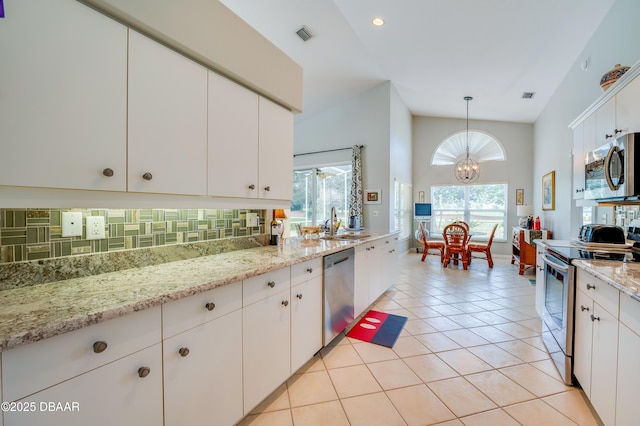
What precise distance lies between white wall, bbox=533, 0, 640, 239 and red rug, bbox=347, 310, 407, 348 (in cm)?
248

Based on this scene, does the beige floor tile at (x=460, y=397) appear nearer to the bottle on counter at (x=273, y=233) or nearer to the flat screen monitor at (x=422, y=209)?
the bottle on counter at (x=273, y=233)

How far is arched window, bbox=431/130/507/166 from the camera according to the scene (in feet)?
22.2

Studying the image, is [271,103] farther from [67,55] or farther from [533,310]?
[533,310]

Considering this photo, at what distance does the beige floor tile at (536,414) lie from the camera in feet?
4.93

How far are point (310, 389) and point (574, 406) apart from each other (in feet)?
5.35

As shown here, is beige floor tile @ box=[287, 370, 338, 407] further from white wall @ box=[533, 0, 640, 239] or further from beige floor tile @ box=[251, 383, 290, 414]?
white wall @ box=[533, 0, 640, 239]

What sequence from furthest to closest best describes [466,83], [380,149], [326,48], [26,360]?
[380,149]
[466,83]
[326,48]
[26,360]

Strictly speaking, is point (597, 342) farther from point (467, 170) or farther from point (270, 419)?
point (467, 170)

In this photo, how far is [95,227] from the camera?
1.29 meters

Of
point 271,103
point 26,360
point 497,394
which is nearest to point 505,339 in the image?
point 497,394

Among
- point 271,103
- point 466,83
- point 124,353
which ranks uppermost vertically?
point 466,83

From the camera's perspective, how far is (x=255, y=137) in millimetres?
1828

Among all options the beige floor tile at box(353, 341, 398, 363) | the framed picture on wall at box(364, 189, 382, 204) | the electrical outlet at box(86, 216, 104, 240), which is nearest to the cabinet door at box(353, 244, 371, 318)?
the beige floor tile at box(353, 341, 398, 363)

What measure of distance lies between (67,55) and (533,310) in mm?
4474
